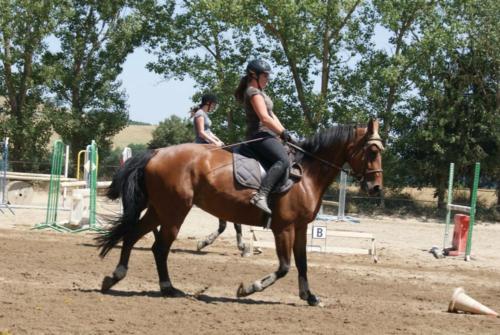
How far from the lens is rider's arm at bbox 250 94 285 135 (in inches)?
300

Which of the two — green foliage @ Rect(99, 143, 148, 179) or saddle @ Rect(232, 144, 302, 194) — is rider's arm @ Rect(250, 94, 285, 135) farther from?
green foliage @ Rect(99, 143, 148, 179)

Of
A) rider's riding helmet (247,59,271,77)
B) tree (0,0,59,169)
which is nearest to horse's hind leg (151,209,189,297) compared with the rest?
rider's riding helmet (247,59,271,77)

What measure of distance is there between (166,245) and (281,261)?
1.21m

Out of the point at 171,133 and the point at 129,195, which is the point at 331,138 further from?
the point at 171,133

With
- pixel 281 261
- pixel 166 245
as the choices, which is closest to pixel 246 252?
pixel 166 245

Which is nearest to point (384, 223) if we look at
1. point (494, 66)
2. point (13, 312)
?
point (494, 66)

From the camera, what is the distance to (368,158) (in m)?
7.98

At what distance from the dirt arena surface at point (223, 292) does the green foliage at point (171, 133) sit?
75.6 feet

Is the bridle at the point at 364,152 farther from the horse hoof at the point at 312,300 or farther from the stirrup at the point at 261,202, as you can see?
the horse hoof at the point at 312,300

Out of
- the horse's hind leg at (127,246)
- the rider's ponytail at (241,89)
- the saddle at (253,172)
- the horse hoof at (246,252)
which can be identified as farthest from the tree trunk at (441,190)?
the horse's hind leg at (127,246)

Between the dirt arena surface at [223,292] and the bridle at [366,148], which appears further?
the bridle at [366,148]

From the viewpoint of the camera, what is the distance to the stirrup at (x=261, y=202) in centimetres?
764

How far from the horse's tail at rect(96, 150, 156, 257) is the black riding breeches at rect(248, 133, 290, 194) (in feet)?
3.74

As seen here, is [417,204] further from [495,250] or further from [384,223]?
[495,250]
